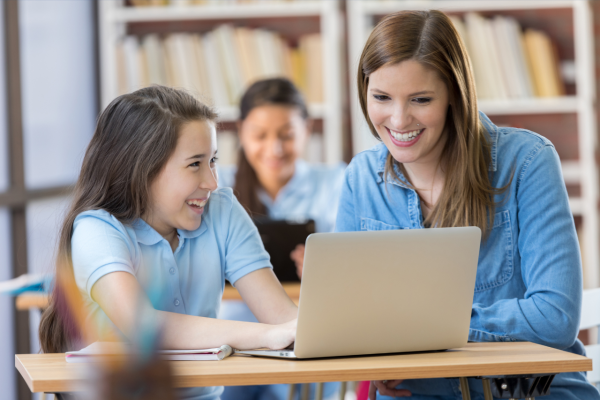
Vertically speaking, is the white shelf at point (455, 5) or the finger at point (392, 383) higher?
the white shelf at point (455, 5)

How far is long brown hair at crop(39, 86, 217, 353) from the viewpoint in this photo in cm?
137

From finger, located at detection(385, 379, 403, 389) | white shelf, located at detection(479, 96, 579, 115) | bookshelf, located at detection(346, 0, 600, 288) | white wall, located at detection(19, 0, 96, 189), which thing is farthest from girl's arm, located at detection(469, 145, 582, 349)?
white wall, located at detection(19, 0, 96, 189)

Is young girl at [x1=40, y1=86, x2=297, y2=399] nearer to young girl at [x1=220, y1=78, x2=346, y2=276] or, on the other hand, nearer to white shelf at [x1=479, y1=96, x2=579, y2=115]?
young girl at [x1=220, y1=78, x2=346, y2=276]

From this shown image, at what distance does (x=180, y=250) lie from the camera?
1.45 m

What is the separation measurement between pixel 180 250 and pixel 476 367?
706mm

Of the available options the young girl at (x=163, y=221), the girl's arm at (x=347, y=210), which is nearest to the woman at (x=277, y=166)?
the girl's arm at (x=347, y=210)

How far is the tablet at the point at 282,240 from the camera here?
7.24 ft

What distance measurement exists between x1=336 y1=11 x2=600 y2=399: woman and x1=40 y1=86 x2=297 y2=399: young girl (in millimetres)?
342

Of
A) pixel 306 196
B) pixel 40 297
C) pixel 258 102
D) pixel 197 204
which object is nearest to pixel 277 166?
pixel 306 196

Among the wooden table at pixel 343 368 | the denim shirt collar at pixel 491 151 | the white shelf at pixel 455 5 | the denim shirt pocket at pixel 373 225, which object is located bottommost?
the wooden table at pixel 343 368

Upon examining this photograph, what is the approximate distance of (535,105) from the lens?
10.4ft

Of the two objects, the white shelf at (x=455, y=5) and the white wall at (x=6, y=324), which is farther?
the white shelf at (x=455, y=5)

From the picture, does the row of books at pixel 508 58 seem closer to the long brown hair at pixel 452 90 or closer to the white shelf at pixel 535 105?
the white shelf at pixel 535 105

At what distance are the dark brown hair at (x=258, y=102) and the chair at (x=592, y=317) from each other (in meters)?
1.49
